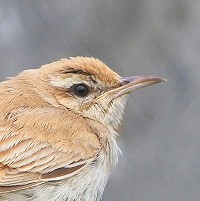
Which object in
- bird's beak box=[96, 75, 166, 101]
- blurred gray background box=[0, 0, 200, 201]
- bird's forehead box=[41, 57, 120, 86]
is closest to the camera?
bird's forehead box=[41, 57, 120, 86]

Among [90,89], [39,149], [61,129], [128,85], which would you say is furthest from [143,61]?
[39,149]

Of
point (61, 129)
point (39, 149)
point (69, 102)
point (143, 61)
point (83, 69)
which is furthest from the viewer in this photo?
point (143, 61)

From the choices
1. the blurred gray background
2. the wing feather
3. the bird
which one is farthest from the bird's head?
the blurred gray background

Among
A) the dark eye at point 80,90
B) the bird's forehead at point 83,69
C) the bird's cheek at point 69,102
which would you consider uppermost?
the bird's forehead at point 83,69

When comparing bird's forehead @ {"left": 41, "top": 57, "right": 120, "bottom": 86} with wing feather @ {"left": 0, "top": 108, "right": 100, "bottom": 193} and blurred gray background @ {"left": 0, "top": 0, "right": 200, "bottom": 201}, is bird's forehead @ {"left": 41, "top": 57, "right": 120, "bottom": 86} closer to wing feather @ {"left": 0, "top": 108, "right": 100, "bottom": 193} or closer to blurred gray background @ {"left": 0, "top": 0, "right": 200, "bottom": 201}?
wing feather @ {"left": 0, "top": 108, "right": 100, "bottom": 193}

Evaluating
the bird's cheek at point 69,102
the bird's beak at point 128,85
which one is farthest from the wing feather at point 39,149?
the bird's beak at point 128,85

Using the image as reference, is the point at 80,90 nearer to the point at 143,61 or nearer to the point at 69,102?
the point at 69,102

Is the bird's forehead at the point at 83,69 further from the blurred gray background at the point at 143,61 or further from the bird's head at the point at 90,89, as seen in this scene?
the blurred gray background at the point at 143,61
